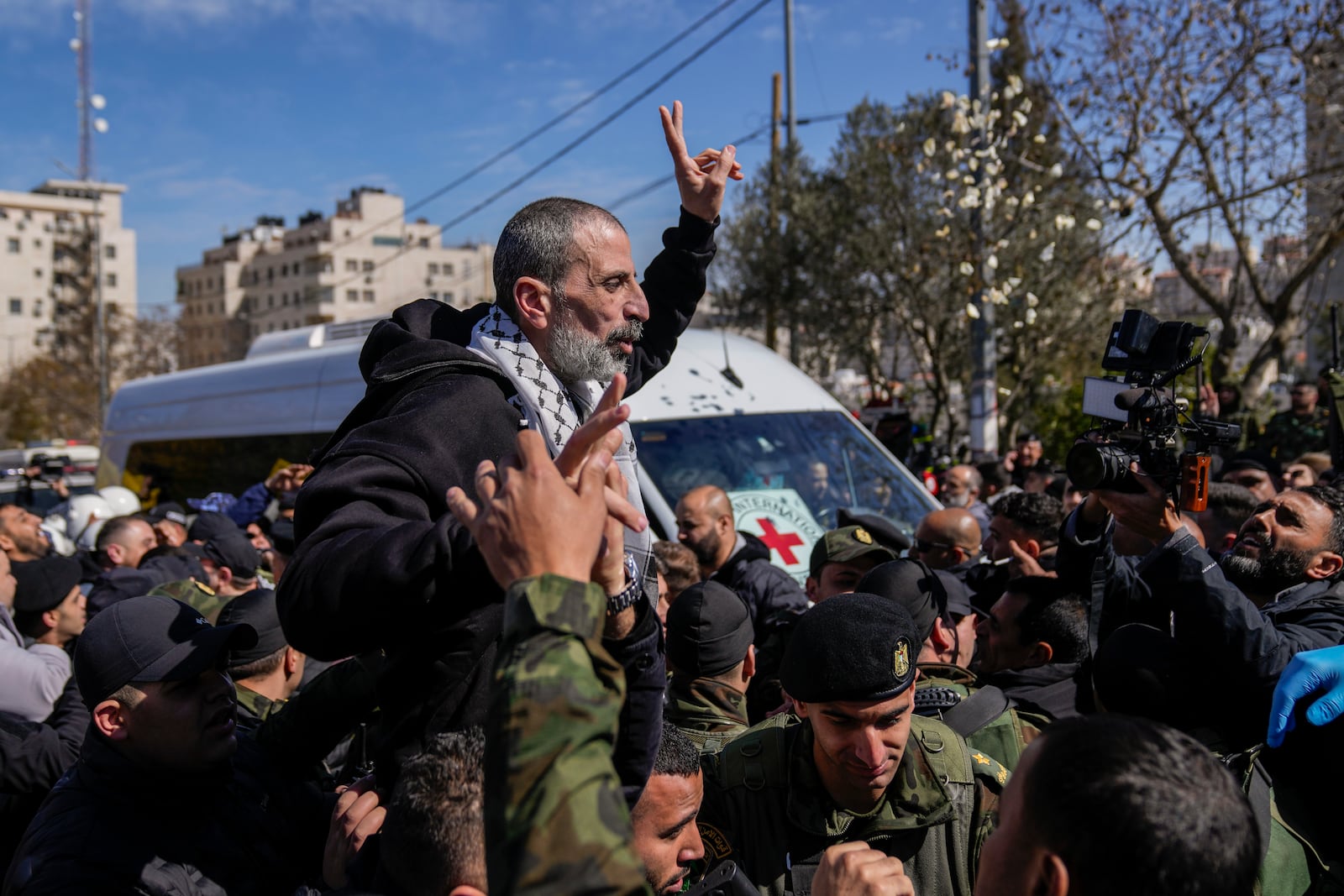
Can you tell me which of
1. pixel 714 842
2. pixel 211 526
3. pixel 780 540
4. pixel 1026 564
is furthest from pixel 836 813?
pixel 211 526

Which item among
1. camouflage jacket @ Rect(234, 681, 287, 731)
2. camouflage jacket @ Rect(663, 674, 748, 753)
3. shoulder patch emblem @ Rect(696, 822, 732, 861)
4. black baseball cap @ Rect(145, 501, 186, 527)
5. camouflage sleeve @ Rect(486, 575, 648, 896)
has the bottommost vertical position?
black baseball cap @ Rect(145, 501, 186, 527)

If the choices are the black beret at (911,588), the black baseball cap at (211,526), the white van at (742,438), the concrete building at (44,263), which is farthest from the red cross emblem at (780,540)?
the concrete building at (44,263)

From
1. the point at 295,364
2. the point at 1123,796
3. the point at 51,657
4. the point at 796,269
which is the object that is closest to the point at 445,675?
the point at 1123,796

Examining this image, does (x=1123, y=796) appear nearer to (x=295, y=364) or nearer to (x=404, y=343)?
(x=404, y=343)

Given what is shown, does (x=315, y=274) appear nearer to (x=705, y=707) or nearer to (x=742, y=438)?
(x=742, y=438)

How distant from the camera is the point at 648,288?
2826 millimetres

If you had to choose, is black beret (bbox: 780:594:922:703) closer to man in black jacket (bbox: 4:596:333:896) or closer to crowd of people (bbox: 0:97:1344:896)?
crowd of people (bbox: 0:97:1344:896)

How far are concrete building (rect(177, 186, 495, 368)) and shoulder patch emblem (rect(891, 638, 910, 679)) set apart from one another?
69922 mm

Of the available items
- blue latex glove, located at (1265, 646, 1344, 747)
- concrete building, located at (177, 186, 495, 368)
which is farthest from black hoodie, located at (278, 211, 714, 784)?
concrete building, located at (177, 186, 495, 368)

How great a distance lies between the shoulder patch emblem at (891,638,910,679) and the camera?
8.85ft

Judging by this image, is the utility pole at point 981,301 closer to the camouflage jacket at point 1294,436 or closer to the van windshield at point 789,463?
the camouflage jacket at point 1294,436

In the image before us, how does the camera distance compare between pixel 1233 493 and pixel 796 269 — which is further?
pixel 796 269

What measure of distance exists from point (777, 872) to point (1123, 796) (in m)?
1.35

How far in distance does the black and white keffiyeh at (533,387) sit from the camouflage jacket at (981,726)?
1.51 meters
